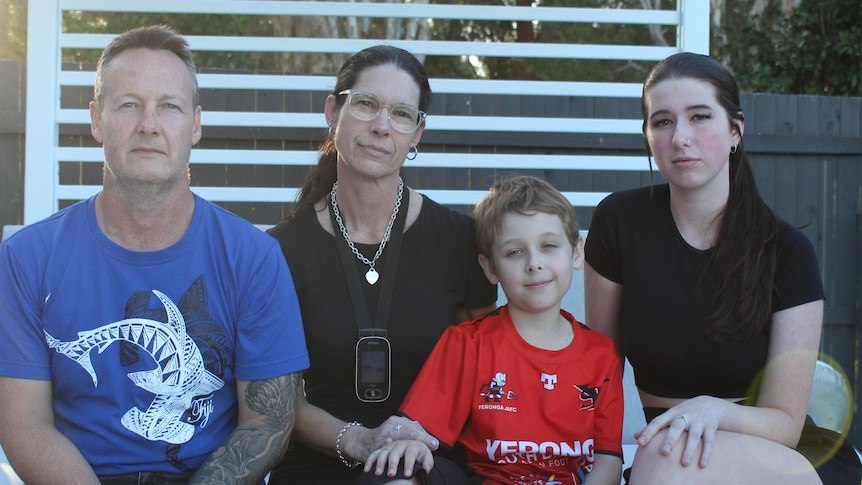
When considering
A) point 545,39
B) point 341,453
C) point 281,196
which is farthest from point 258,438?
point 545,39

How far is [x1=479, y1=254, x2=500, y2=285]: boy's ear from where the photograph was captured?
2.68 meters

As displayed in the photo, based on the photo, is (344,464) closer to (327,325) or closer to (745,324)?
(327,325)

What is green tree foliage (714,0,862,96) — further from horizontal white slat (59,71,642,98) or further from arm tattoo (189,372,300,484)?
arm tattoo (189,372,300,484)

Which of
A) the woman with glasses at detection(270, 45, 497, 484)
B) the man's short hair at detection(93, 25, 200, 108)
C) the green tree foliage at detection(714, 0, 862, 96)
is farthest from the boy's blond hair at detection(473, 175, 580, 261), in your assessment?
the green tree foliage at detection(714, 0, 862, 96)

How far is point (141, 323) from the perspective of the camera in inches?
87.7

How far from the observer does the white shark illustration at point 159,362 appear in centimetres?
221

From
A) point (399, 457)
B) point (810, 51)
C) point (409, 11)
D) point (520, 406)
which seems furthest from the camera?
point (810, 51)

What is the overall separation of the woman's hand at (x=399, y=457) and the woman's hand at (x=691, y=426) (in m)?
0.60

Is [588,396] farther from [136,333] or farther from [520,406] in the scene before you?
[136,333]

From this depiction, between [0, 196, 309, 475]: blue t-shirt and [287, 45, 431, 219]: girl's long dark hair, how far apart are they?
591mm

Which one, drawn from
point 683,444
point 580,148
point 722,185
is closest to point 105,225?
point 683,444

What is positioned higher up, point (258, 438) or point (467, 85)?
point (467, 85)

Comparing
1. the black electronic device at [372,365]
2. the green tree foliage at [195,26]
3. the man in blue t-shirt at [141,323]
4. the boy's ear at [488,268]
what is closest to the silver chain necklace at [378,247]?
the black electronic device at [372,365]

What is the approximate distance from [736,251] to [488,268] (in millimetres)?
795
